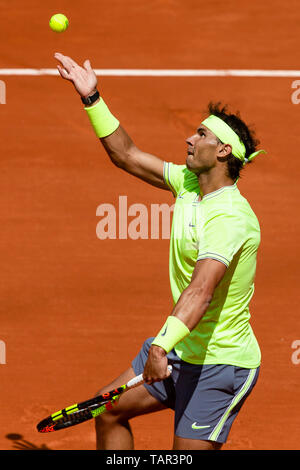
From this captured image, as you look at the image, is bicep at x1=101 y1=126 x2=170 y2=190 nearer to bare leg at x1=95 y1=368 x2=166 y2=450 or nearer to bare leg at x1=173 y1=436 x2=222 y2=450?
bare leg at x1=95 y1=368 x2=166 y2=450

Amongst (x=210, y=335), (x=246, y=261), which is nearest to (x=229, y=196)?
Result: (x=246, y=261)

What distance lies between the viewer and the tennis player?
498 centimetres

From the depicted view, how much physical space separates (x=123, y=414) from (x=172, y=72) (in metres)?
5.94

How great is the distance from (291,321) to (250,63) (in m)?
3.78

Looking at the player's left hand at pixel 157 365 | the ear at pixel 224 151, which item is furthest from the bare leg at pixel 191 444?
the ear at pixel 224 151

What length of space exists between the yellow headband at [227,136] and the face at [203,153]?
0.03 metres

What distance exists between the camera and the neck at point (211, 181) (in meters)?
5.46

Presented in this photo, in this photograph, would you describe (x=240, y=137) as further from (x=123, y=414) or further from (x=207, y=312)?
(x=123, y=414)

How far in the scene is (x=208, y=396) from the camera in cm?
534

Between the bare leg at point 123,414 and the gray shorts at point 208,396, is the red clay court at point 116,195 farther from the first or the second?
the gray shorts at point 208,396

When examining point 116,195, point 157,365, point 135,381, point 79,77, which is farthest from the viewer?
point 116,195

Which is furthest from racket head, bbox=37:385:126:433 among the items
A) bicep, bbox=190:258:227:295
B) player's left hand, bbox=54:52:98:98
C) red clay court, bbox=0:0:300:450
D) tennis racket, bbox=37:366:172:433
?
player's left hand, bbox=54:52:98:98

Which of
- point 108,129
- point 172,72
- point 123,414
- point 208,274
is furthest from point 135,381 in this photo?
point 172,72
